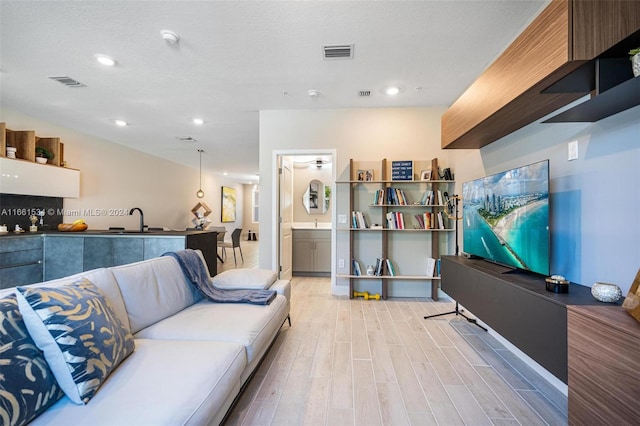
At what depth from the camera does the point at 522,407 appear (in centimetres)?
168

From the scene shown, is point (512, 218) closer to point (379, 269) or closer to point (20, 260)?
point (379, 269)

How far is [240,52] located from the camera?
262 cm

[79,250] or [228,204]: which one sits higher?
[228,204]

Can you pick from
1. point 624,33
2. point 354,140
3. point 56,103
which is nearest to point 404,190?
point 354,140

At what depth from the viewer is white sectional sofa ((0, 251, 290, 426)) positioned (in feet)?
3.25

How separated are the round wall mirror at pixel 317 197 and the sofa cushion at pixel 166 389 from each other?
450 cm

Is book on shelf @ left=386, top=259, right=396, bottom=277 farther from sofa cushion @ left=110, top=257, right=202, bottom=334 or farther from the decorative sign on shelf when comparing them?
sofa cushion @ left=110, top=257, right=202, bottom=334

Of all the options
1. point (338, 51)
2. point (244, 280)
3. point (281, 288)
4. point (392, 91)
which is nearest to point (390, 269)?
point (281, 288)

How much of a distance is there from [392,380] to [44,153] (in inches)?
225

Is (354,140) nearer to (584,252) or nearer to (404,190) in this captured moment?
(404,190)

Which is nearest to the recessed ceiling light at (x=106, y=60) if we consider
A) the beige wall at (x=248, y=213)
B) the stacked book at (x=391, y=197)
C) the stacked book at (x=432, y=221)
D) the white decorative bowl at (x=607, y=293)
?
the stacked book at (x=391, y=197)

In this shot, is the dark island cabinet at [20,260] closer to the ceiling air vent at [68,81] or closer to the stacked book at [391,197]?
the ceiling air vent at [68,81]

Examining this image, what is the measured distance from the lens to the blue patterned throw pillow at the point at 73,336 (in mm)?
1021

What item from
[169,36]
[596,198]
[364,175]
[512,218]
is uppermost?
[169,36]
